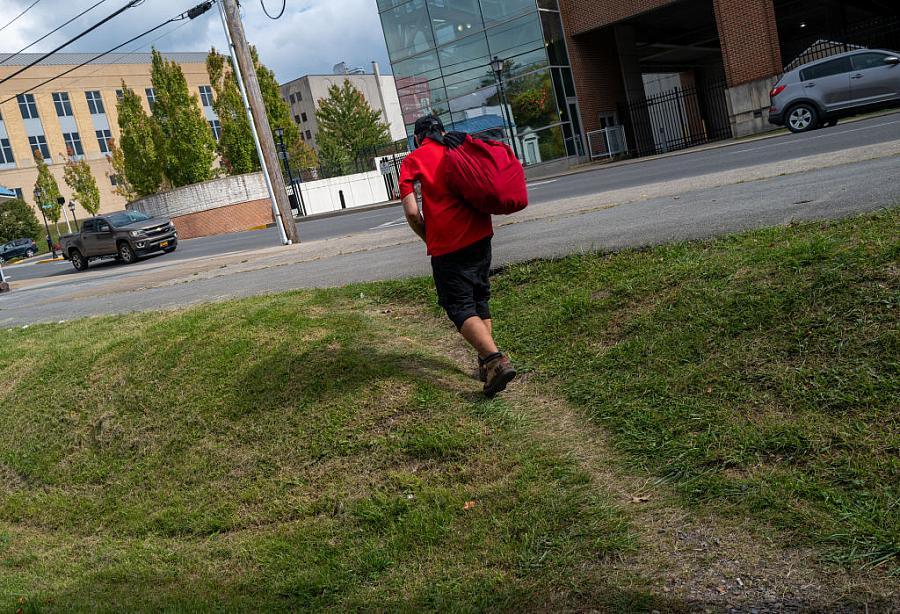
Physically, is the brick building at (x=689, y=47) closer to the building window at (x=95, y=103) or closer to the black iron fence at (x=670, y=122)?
the black iron fence at (x=670, y=122)

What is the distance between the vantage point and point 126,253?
80.4 feet

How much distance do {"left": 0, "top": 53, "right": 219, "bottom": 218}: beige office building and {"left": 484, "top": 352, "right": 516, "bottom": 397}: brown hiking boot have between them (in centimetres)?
6620

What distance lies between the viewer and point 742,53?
2703 cm

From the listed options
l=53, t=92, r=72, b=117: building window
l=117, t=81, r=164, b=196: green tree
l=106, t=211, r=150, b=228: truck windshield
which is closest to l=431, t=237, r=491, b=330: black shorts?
l=106, t=211, r=150, b=228: truck windshield

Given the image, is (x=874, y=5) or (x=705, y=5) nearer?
(x=705, y=5)

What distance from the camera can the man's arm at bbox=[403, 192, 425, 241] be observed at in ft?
→ 14.3

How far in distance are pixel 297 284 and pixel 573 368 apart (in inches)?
223

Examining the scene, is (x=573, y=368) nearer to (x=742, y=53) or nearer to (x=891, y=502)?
(x=891, y=502)

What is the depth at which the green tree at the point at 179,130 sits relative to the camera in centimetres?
3809

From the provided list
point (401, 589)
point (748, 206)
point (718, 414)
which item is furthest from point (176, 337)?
point (748, 206)

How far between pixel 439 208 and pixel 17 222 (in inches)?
2569

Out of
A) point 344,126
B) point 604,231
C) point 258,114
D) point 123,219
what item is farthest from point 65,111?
point 604,231

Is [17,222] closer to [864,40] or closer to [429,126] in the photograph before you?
[864,40]

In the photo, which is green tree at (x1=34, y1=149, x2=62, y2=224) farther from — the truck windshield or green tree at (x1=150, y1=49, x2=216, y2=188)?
the truck windshield
